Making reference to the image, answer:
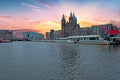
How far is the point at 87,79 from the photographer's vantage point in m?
28.8

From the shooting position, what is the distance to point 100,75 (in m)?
31.3

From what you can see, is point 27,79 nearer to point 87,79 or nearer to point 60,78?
point 60,78

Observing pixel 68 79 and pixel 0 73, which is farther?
pixel 0 73

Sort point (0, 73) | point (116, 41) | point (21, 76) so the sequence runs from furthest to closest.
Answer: point (116, 41), point (0, 73), point (21, 76)

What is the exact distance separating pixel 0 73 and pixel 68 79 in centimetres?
1281

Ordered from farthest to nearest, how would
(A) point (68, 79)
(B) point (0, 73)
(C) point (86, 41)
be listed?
(C) point (86, 41), (B) point (0, 73), (A) point (68, 79)

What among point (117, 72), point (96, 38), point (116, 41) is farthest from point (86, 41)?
point (117, 72)

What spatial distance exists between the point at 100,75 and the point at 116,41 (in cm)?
15497

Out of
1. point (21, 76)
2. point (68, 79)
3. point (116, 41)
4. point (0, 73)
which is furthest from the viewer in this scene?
point (116, 41)

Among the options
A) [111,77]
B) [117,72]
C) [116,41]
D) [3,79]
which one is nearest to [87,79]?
[111,77]

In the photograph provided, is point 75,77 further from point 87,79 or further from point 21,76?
point 21,76

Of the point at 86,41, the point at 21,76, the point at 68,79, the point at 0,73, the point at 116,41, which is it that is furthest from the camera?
the point at 86,41

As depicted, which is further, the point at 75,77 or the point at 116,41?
the point at 116,41

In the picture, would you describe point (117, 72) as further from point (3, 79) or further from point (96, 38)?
point (96, 38)
